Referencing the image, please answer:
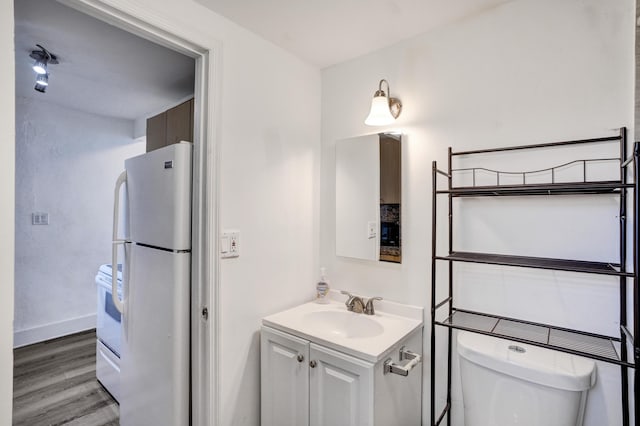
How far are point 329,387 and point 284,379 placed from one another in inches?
10.4

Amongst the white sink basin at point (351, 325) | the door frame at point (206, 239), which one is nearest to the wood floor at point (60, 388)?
the door frame at point (206, 239)

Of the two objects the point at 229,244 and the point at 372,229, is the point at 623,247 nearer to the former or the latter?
the point at 372,229

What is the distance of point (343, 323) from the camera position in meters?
1.70

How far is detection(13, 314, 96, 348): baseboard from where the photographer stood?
114 inches

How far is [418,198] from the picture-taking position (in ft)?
5.26

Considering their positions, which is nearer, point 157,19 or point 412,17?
point 157,19

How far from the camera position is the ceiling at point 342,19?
1.36 m

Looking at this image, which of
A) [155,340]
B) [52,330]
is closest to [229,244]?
[155,340]

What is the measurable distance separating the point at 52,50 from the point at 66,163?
1610 millimetres

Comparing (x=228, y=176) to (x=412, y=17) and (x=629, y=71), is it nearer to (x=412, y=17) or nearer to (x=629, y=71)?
(x=412, y=17)

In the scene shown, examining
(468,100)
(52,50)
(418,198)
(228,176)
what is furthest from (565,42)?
(52,50)

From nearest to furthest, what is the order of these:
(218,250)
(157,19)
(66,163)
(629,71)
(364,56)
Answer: (629,71), (157,19), (218,250), (364,56), (66,163)

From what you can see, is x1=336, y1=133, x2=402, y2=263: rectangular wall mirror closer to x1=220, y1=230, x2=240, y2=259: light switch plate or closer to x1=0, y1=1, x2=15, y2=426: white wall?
x1=220, y1=230, x2=240, y2=259: light switch plate

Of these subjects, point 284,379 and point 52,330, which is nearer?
point 284,379
